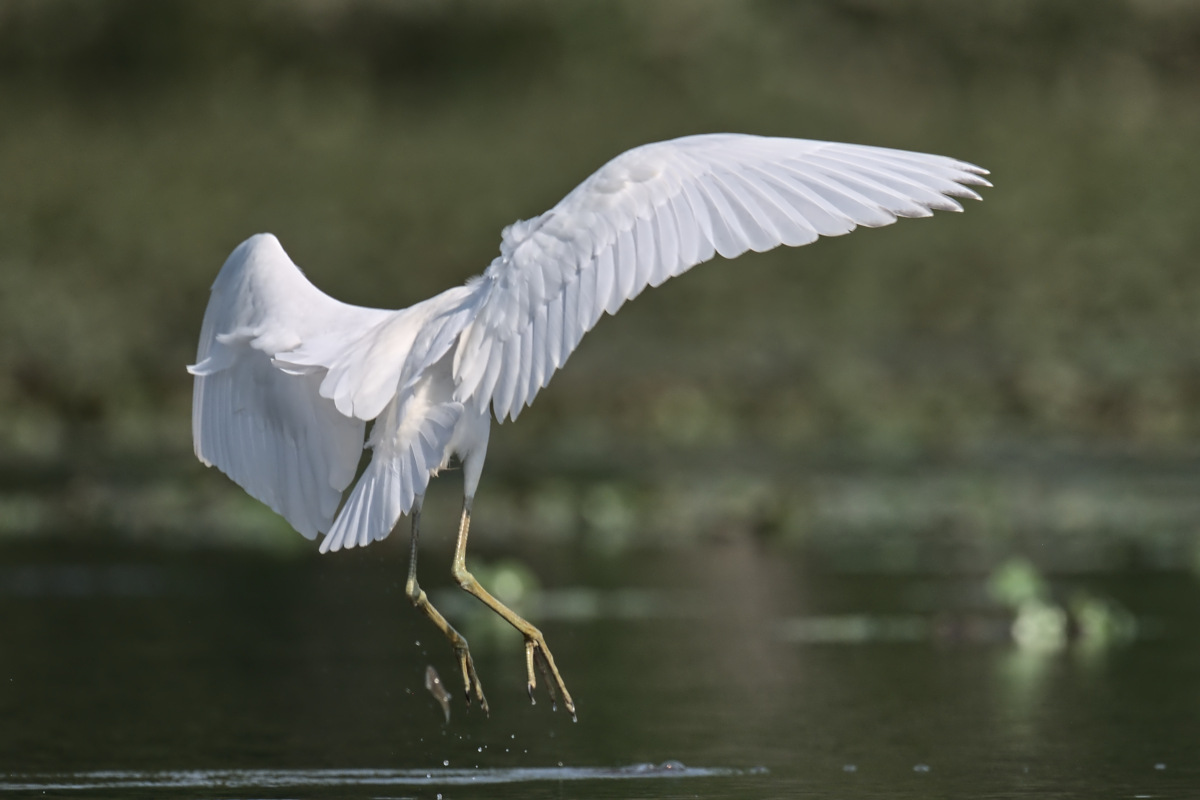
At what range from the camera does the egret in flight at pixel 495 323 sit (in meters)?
5.32

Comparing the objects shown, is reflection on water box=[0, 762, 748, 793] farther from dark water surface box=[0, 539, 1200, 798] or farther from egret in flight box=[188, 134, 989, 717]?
egret in flight box=[188, 134, 989, 717]

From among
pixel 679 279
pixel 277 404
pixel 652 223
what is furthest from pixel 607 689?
pixel 679 279

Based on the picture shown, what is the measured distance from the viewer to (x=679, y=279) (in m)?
23.0

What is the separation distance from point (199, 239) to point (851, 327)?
7422 mm

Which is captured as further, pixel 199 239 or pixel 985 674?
pixel 199 239

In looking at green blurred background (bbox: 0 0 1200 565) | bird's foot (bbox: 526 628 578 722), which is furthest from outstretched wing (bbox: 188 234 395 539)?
green blurred background (bbox: 0 0 1200 565)

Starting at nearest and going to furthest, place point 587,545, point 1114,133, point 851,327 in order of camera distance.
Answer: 1. point 587,545
2. point 851,327
3. point 1114,133

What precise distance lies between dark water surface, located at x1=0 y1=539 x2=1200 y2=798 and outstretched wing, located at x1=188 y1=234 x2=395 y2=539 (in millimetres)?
716

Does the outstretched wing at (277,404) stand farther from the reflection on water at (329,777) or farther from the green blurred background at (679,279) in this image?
the green blurred background at (679,279)

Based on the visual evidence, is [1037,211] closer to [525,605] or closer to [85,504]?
[85,504]

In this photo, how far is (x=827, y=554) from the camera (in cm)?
1083

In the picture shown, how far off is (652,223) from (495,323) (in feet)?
1.47

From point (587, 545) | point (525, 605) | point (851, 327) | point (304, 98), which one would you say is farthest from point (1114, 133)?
point (525, 605)

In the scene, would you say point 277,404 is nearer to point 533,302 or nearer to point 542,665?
point 542,665
